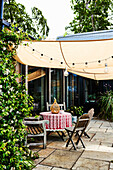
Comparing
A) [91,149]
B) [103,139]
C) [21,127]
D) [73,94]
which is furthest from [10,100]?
[73,94]

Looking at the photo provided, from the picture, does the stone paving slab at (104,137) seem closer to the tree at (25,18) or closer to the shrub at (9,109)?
the shrub at (9,109)

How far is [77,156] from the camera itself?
11.9 ft

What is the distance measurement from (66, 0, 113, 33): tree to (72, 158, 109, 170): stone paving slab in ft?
45.6

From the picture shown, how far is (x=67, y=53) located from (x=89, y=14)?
44.8 feet

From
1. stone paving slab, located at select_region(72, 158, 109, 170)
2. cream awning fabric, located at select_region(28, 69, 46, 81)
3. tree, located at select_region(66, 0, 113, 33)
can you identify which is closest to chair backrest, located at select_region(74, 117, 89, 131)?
stone paving slab, located at select_region(72, 158, 109, 170)

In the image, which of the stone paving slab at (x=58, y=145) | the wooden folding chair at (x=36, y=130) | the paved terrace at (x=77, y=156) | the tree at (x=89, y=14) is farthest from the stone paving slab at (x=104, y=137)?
the tree at (x=89, y=14)

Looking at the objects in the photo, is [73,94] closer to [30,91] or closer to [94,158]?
[30,91]

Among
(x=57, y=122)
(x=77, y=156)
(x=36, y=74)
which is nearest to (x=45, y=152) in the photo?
(x=77, y=156)

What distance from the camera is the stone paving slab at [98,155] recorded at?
11.6ft

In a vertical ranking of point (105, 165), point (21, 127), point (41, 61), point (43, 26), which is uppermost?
point (43, 26)

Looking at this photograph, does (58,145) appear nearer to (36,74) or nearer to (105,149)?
(105,149)

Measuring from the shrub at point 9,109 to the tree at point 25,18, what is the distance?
1261 cm

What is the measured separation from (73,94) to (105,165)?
615cm

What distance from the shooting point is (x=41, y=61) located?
495 cm
